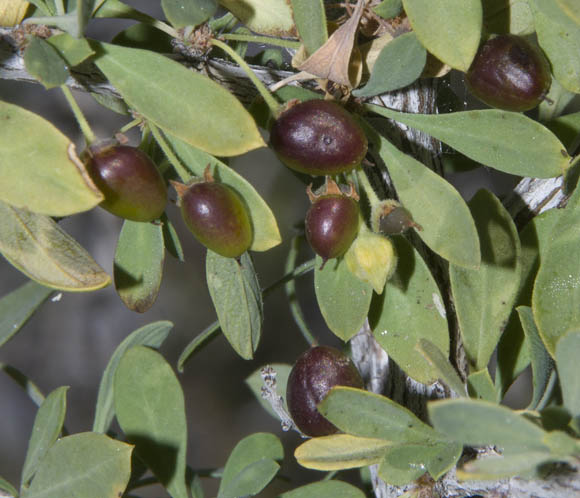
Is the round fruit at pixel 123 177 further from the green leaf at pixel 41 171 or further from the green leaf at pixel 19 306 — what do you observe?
the green leaf at pixel 19 306

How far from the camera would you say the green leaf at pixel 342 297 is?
26.0 inches

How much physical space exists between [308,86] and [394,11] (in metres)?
0.13

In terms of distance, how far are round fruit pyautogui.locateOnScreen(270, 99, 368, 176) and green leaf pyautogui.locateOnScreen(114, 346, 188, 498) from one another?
1.00ft

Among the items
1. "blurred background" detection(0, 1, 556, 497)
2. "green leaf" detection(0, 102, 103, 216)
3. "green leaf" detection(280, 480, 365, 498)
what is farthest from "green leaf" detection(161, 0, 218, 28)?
"blurred background" detection(0, 1, 556, 497)

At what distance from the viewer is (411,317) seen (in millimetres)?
688

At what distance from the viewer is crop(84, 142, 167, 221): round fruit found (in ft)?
1.94

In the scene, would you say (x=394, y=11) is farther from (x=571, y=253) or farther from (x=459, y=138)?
(x=571, y=253)

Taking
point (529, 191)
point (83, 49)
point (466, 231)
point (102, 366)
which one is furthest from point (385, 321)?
point (102, 366)

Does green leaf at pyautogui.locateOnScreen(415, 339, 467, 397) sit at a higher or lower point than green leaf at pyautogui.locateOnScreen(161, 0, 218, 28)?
lower

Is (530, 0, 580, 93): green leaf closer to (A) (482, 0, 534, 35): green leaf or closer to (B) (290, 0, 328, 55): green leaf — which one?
(A) (482, 0, 534, 35): green leaf

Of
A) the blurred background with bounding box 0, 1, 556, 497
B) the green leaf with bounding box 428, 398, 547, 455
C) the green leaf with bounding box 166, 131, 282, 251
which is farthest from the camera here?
the blurred background with bounding box 0, 1, 556, 497

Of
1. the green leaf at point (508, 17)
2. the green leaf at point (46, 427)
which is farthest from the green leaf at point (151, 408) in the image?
the green leaf at point (508, 17)

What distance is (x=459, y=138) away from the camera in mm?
657

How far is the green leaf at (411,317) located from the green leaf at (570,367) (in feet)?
0.58
